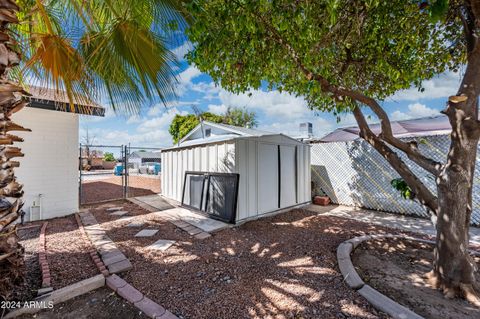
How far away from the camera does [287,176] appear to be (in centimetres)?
644

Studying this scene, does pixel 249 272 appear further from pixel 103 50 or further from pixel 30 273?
pixel 103 50

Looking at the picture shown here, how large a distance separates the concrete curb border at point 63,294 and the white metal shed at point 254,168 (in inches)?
114

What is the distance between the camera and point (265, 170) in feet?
18.9

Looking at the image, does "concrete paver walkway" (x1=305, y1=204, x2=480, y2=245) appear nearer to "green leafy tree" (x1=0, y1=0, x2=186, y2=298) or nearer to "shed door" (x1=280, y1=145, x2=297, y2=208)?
"shed door" (x1=280, y1=145, x2=297, y2=208)

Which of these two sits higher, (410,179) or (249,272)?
→ (410,179)

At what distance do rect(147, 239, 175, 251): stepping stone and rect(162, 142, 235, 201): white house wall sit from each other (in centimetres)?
210

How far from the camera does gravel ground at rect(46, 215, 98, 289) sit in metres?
2.78

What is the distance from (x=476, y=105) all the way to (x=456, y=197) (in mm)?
1105

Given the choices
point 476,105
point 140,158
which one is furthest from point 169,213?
point 140,158

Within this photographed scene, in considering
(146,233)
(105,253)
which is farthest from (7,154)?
(146,233)

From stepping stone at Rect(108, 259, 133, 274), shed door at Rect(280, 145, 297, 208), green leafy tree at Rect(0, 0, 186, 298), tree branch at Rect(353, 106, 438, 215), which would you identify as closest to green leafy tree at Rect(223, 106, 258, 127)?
shed door at Rect(280, 145, 297, 208)

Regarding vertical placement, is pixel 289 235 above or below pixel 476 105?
below

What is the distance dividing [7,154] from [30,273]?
1.91 meters

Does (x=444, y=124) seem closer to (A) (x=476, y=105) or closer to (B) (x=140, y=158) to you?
(A) (x=476, y=105)
